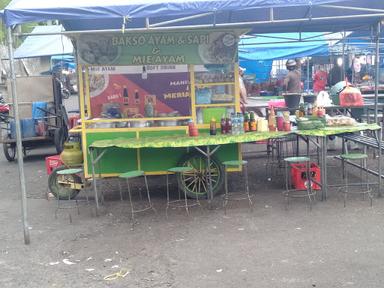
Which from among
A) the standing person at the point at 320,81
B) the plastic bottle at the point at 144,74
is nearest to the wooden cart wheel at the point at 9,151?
the plastic bottle at the point at 144,74

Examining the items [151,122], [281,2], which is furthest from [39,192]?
[281,2]

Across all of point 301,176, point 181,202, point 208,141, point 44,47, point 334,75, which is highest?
point 44,47

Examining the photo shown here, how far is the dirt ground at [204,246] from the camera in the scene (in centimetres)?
463

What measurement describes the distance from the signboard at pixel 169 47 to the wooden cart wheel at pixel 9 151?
512 cm

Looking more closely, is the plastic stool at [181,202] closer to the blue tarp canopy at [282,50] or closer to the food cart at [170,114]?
the food cart at [170,114]

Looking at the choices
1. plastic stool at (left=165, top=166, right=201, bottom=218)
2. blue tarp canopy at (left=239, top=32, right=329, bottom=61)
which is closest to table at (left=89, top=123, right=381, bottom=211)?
plastic stool at (left=165, top=166, right=201, bottom=218)

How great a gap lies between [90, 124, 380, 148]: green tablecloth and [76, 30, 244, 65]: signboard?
1177 millimetres

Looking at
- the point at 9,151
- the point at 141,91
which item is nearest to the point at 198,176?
the point at 141,91

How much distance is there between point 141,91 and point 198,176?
1.67m

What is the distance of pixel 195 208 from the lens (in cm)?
693

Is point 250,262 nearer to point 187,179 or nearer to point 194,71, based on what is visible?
point 187,179

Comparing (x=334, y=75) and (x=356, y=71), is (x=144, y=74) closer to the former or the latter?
(x=334, y=75)

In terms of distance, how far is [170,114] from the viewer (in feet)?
25.3

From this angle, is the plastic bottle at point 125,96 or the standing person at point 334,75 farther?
the standing person at point 334,75
